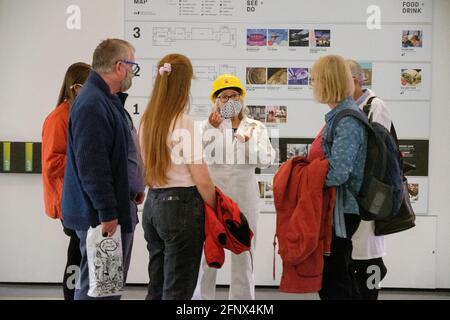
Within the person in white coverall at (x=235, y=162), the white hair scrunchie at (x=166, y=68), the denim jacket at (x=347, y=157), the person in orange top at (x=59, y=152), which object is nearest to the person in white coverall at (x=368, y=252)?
the denim jacket at (x=347, y=157)

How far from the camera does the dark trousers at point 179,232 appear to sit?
2506 mm

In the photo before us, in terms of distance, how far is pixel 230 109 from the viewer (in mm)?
3500

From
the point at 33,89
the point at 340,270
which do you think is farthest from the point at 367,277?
the point at 33,89

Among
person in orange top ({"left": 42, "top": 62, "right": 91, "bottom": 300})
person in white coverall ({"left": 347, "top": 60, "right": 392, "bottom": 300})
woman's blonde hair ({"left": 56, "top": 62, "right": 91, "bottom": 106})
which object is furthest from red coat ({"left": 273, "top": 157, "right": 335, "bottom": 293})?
woman's blonde hair ({"left": 56, "top": 62, "right": 91, "bottom": 106})

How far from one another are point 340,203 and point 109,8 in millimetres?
2520

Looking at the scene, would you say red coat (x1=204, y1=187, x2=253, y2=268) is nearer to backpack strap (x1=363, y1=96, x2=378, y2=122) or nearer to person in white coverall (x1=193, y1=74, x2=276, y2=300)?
person in white coverall (x1=193, y1=74, x2=276, y2=300)

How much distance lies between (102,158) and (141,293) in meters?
2.10

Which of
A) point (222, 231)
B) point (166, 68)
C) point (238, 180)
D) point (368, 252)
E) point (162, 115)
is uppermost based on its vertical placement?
point (166, 68)

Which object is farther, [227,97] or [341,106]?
[227,97]

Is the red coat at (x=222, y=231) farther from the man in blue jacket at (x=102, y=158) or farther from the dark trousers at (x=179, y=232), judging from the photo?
the man in blue jacket at (x=102, y=158)

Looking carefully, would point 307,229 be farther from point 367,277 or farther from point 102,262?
point 102,262

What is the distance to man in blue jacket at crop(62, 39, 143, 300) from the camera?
7.55ft

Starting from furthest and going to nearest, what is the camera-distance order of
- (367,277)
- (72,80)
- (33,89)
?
(33,89) < (72,80) < (367,277)

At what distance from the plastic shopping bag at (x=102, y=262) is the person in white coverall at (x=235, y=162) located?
115 cm
